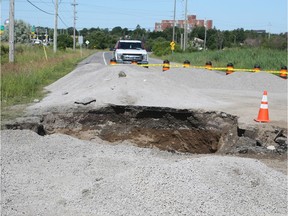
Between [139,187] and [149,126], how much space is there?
588 cm

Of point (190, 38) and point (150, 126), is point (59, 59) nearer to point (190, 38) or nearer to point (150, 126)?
point (150, 126)

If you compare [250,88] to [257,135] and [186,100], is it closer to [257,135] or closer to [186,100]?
[186,100]

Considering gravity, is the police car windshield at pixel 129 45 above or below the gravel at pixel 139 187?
above

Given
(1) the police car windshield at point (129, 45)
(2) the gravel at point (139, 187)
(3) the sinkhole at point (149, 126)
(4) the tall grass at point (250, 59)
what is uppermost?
(1) the police car windshield at point (129, 45)

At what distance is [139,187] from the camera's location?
4906mm

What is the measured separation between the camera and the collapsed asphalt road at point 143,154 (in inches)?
188

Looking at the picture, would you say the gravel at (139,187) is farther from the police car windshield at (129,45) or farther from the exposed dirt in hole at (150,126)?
the police car windshield at (129,45)

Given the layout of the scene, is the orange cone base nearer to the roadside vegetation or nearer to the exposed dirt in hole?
the exposed dirt in hole

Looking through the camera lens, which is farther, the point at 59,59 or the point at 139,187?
the point at 59,59

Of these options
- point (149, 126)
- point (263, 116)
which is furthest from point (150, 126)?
point (263, 116)

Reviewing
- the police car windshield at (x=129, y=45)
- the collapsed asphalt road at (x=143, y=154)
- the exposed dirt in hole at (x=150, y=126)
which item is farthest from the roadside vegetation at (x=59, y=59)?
the police car windshield at (x=129, y=45)

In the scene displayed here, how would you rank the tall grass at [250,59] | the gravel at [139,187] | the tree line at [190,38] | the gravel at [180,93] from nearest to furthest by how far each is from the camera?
the gravel at [139,187] < the gravel at [180,93] < the tall grass at [250,59] < the tree line at [190,38]

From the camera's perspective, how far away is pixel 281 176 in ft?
19.5

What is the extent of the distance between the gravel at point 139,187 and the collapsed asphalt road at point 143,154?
1 centimetres
